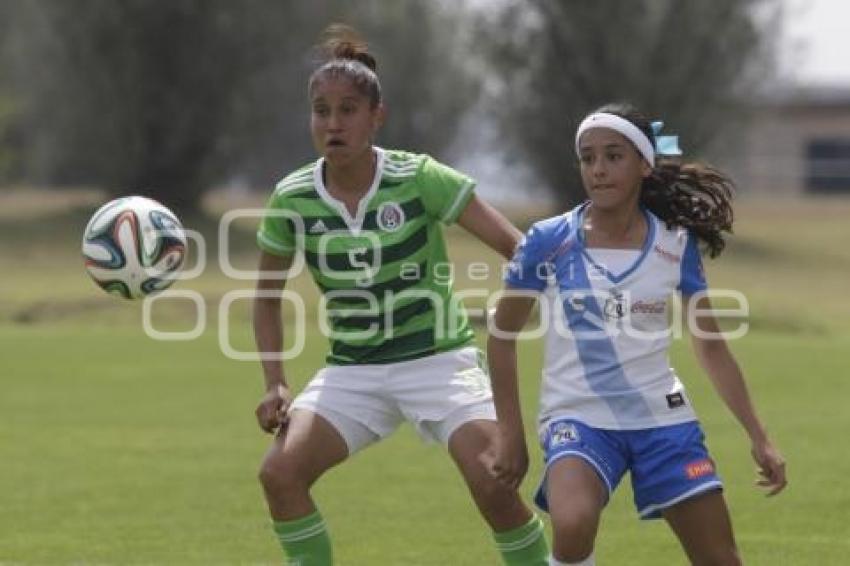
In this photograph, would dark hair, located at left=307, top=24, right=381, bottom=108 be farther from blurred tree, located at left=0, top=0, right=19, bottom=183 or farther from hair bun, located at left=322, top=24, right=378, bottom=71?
blurred tree, located at left=0, top=0, right=19, bottom=183

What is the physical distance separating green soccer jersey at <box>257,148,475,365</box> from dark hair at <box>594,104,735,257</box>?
90cm

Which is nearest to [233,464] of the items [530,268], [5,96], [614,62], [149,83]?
[530,268]

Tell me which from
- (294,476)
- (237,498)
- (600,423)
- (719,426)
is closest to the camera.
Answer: (600,423)

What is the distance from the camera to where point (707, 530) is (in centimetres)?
634

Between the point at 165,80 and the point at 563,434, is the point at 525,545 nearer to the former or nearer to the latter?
the point at 563,434

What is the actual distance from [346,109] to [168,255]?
1184 mm

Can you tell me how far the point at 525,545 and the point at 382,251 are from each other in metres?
1.20

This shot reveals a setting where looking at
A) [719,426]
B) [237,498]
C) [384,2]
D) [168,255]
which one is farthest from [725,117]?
[168,255]

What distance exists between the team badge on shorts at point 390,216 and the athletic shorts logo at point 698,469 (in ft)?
5.18

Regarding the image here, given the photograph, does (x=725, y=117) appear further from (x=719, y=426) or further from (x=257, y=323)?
(x=257, y=323)

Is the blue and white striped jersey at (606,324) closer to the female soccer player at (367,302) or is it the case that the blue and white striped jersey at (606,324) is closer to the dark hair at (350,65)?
the female soccer player at (367,302)

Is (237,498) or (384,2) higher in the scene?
(384,2)

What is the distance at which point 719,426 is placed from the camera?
601 inches

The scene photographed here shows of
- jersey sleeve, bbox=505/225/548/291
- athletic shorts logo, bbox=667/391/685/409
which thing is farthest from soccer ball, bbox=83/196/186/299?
athletic shorts logo, bbox=667/391/685/409
